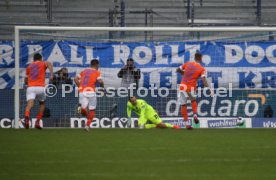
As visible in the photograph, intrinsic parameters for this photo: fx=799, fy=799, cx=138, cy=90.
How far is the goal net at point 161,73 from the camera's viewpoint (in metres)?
22.5

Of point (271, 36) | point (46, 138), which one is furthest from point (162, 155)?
point (271, 36)

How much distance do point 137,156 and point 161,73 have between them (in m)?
10.4

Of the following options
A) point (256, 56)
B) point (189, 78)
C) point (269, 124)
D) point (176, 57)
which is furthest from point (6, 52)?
point (269, 124)

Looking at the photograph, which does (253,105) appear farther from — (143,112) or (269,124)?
(143,112)

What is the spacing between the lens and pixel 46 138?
1616 cm

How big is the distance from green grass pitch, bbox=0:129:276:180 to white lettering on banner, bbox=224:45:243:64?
5584 mm

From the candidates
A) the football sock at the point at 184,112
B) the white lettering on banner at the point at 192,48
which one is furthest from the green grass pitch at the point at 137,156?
the white lettering on banner at the point at 192,48

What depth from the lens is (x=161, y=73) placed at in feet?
74.4

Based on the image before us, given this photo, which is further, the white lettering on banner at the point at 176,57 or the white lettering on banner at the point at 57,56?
the white lettering on banner at the point at 176,57

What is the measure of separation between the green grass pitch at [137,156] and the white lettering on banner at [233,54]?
5584 millimetres

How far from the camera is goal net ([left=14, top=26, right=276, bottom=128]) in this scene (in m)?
22.5

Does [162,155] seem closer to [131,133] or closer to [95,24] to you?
[131,133]

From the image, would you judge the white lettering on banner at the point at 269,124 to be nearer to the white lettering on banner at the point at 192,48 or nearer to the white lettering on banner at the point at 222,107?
the white lettering on banner at the point at 222,107

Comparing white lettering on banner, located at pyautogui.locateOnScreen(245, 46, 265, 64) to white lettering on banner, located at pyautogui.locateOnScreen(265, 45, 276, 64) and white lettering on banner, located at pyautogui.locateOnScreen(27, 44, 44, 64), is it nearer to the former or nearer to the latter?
white lettering on banner, located at pyautogui.locateOnScreen(265, 45, 276, 64)
